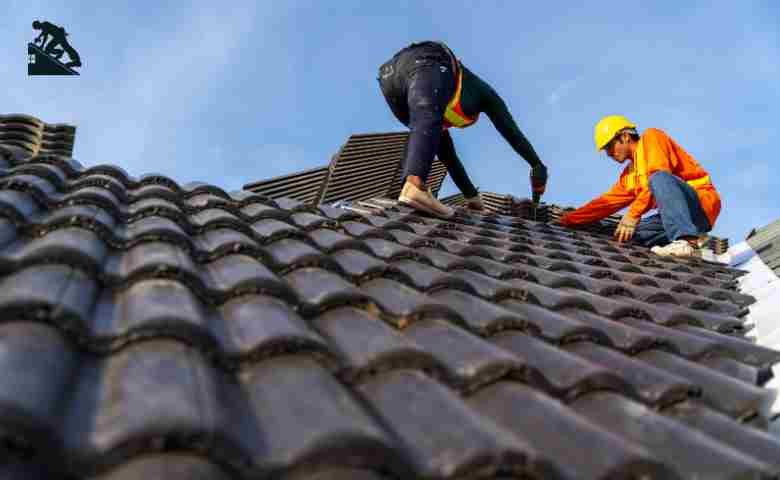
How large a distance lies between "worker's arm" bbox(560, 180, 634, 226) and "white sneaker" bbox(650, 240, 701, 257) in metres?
0.93

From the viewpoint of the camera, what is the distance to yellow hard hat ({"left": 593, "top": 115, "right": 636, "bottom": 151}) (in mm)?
6141

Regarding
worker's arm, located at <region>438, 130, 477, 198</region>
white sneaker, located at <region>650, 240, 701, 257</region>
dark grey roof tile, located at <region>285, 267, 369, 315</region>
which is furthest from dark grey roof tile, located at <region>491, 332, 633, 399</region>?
worker's arm, located at <region>438, 130, 477, 198</region>

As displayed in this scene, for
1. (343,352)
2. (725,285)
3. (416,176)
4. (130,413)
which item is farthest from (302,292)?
(725,285)

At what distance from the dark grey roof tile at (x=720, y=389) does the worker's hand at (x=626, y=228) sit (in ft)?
12.2

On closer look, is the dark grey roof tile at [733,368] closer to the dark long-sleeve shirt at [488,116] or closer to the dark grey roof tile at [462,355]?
the dark grey roof tile at [462,355]

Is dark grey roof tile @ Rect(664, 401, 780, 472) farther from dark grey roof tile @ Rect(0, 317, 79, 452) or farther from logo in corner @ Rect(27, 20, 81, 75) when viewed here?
logo in corner @ Rect(27, 20, 81, 75)

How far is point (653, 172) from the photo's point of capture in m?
5.64

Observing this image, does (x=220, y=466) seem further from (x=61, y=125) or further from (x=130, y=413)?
(x=61, y=125)

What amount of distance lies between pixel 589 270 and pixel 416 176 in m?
1.54

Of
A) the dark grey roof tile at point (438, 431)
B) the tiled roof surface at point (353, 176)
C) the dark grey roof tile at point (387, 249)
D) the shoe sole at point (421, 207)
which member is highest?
the dark grey roof tile at point (438, 431)

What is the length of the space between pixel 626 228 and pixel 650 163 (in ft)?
1.95

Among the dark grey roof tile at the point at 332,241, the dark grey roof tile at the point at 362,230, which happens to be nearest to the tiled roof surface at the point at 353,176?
the dark grey roof tile at the point at 362,230

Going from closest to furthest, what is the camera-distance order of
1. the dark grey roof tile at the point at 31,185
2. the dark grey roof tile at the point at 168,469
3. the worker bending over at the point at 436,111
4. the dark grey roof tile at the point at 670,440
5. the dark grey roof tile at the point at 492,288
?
the dark grey roof tile at the point at 168,469
the dark grey roof tile at the point at 670,440
the dark grey roof tile at the point at 492,288
the dark grey roof tile at the point at 31,185
the worker bending over at the point at 436,111

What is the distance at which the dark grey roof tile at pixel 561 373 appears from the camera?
171 centimetres
